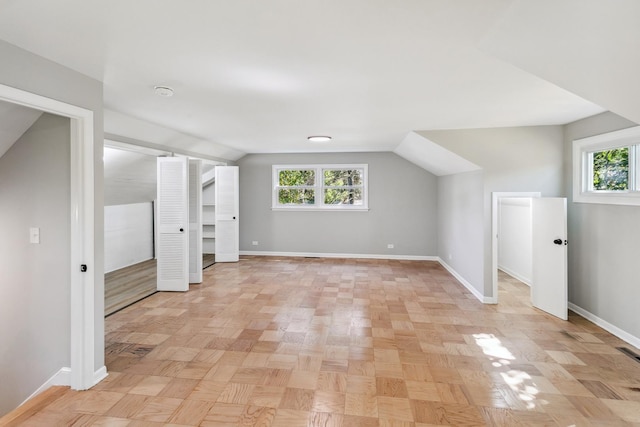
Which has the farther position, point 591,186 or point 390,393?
point 591,186

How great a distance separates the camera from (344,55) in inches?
88.1

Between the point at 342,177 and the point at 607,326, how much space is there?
5275 mm

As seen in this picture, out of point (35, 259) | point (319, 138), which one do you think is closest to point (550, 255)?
point (319, 138)

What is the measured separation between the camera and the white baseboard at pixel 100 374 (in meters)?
2.60

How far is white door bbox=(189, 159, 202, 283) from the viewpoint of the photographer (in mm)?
5488

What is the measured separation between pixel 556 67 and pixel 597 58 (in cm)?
27

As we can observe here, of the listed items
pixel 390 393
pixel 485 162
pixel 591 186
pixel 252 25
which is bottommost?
pixel 390 393

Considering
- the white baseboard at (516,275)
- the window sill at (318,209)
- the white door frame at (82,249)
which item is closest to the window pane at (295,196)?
the window sill at (318,209)

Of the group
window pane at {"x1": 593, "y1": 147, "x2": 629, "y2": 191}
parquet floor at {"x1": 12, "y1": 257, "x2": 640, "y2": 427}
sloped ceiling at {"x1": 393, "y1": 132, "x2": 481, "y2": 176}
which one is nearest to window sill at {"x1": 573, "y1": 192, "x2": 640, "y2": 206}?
window pane at {"x1": 593, "y1": 147, "x2": 629, "y2": 191}

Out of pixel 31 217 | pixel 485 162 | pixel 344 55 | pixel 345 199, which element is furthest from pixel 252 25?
pixel 345 199

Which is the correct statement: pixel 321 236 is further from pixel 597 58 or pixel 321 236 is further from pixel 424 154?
pixel 597 58

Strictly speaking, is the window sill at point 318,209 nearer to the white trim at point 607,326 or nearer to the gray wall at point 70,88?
the white trim at point 607,326

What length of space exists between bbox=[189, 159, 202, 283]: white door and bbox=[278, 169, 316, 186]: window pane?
2.56 metres

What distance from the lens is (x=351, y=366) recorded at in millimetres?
2861
